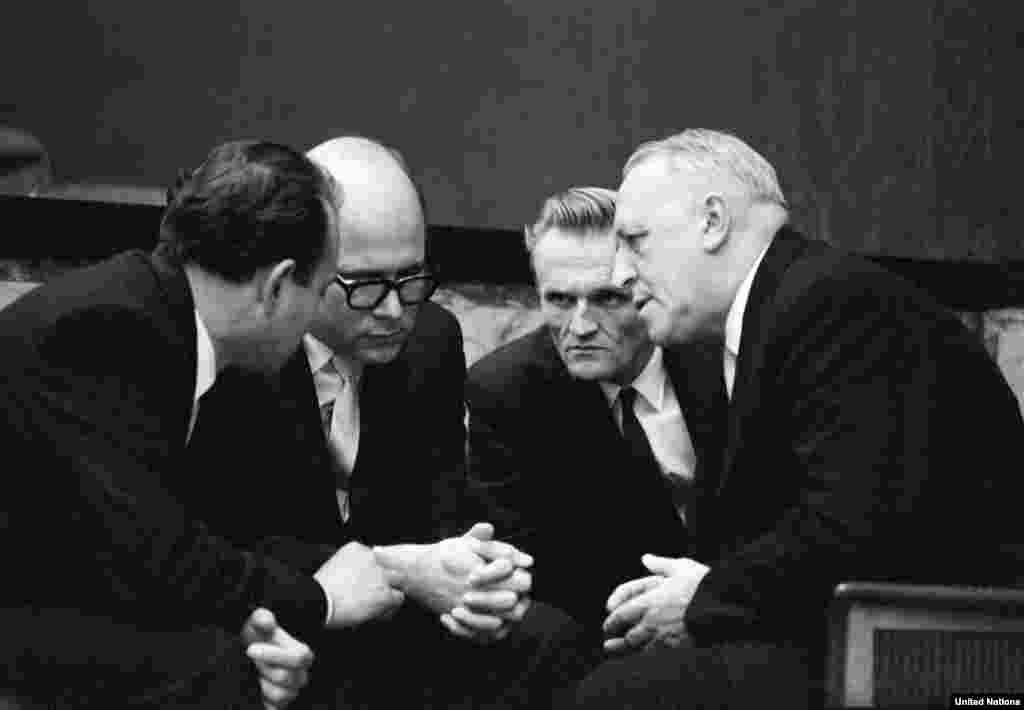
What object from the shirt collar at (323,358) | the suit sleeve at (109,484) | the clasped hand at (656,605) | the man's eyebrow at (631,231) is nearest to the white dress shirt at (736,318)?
the man's eyebrow at (631,231)

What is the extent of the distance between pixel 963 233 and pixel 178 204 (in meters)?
3.24

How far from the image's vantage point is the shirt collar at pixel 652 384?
450cm

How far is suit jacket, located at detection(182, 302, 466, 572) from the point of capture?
3.96 m

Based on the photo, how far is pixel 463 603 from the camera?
3.95 m

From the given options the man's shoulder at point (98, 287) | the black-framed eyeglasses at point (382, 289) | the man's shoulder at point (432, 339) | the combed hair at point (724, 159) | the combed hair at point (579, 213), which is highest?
the combed hair at point (724, 159)

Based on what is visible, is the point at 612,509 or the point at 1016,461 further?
the point at 612,509

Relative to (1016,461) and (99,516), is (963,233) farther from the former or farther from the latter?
(99,516)

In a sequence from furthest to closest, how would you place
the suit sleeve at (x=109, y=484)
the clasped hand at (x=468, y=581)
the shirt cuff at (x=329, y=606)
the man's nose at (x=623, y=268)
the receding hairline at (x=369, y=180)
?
1. the receding hairline at (x=369, y=180)
2. the man's nose at (x=623, y=268)
3. the clasped hand at (x=468, y=581)
4. the shirt cuff at (x=329, y=606)
5. the suit sleeve at (x=109, y=484)

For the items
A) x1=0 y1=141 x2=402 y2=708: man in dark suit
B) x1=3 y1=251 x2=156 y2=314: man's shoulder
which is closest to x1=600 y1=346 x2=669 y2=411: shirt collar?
x1=0 y1=141 x2=402 y2=708: man in dark suit

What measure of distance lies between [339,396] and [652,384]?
75 cm

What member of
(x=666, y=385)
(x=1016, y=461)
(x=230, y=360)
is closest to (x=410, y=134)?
(x=666, y=385)

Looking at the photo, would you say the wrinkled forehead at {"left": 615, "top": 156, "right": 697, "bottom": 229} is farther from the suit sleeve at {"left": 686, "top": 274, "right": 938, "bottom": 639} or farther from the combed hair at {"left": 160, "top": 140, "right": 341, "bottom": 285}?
the combed hair at {"left": 160, "top": 140, "right": 341, "bottom": 285}

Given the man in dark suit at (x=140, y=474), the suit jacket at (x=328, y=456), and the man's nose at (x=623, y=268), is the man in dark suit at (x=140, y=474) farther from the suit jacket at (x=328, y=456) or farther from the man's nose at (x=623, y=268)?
the man's nose at (x=623, y=268)

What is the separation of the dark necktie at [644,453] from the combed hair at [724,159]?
2.02 ft
